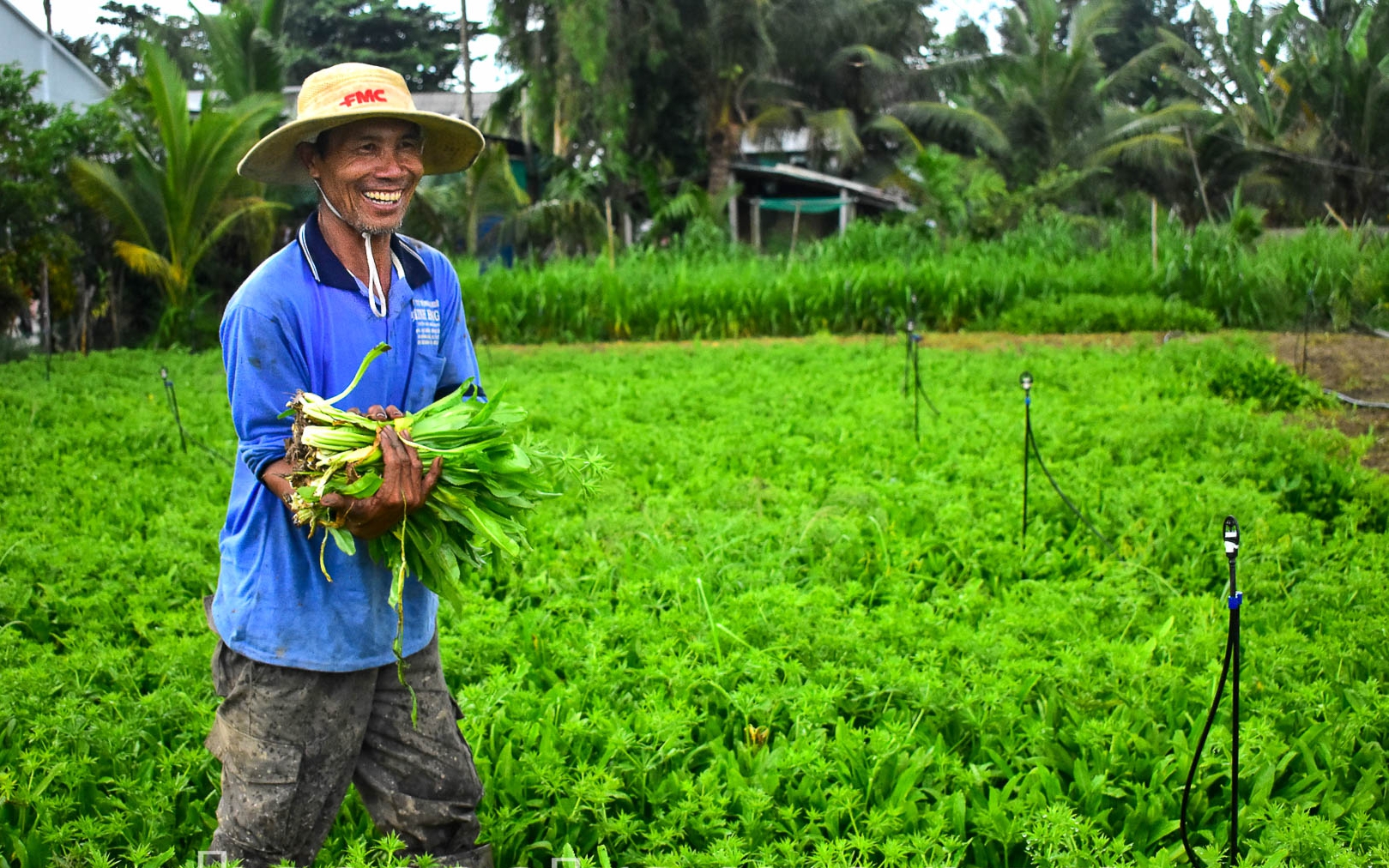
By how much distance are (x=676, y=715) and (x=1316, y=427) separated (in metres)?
5.31

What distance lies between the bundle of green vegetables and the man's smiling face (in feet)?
0.98

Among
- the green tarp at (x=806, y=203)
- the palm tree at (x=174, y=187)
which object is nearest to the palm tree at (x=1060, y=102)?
the green tarp at (x=806, y=203)

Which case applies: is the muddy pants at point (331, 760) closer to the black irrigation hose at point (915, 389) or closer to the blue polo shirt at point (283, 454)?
the blue polo shirt at point (283, 454)

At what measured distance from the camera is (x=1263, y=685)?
146 inches

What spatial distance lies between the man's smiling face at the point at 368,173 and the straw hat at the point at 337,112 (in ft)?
0.12

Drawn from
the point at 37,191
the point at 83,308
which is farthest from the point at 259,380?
the point at 83,308

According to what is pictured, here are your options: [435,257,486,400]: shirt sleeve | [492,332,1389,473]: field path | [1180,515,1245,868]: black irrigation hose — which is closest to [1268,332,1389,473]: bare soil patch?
[492,332,1389,473]: field path

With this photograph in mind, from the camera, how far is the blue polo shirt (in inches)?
92.9

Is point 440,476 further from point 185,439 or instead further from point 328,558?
point 185,439

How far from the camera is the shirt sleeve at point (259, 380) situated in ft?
7.66

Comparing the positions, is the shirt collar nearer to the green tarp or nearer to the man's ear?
the man's ear

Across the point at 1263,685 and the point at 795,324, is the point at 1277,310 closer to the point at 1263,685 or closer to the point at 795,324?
the point at 795,324

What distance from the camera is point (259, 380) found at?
2.35 m

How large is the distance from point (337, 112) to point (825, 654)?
2.38 m
